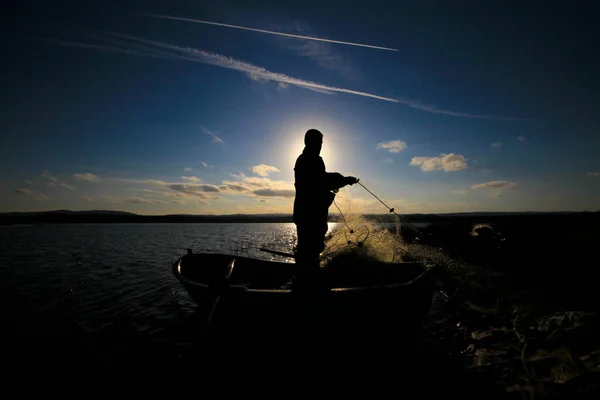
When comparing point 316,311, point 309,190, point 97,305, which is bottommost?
point 97,305

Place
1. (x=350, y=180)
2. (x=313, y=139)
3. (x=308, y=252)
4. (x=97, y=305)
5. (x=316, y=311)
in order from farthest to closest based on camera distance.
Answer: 1. (x=97, y=305)
2. (x=350, y=180)
3. (x=313, y=139)
4. (x=308, y=252)
5. (x=316, y=311)

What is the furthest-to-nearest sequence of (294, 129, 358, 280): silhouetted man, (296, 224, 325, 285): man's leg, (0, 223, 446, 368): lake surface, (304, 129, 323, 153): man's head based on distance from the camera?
(0, 223, 446, 368): lake surface < (304, 129, 323, 153): man's head < (294, 129, 358, 280): silhouetted man < (296, 224, 325, 285): man's leg

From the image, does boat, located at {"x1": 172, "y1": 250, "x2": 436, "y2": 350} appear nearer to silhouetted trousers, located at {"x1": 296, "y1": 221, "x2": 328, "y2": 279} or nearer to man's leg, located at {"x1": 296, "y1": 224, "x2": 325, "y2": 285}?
man's leg, located at {"x1": 296, "y1": 224, "x2": 325, "y2": 285}

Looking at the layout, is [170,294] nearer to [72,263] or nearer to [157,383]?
[157,383]

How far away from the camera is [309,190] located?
5594mm

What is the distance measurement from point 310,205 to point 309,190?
12.5 inches

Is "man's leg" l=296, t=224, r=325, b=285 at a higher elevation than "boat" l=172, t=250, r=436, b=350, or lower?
higher

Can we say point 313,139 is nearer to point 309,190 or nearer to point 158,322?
point 309,190

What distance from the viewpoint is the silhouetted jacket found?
557 centimetres

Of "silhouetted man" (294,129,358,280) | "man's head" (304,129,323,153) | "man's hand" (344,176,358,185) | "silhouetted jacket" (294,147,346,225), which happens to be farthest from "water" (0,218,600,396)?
"man's head" (304,129,323,153)

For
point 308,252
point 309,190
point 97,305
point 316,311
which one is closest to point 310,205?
point 309,190

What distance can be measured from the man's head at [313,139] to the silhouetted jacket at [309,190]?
15cm

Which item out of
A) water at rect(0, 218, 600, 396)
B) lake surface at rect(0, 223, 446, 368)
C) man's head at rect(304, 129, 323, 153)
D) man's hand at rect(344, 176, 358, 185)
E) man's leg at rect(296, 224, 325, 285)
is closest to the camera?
man's leg at rect(296, 224, 325, 285)

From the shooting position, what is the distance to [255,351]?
604 centimetres
